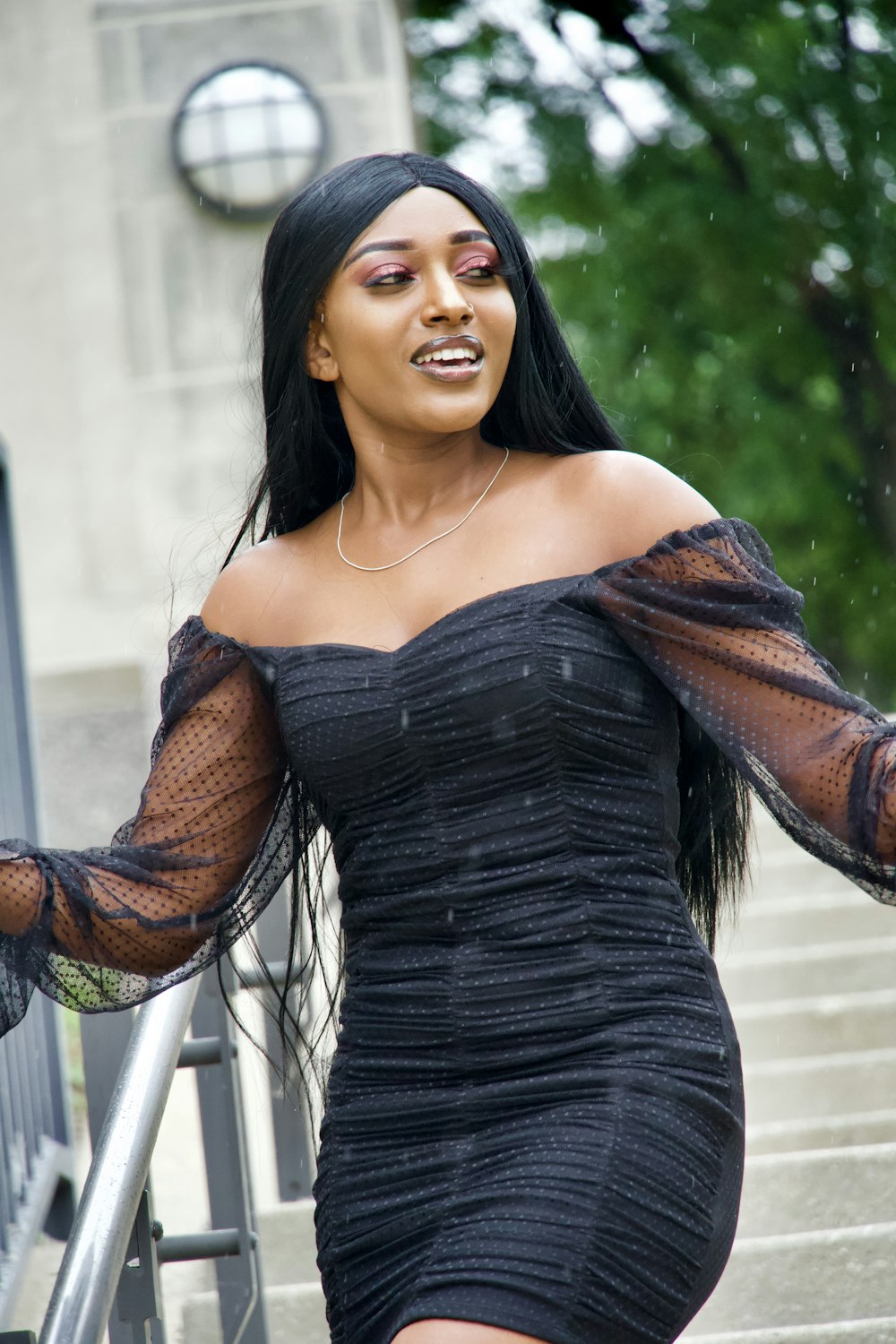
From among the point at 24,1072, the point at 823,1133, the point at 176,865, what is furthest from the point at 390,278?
the point at 823,1133

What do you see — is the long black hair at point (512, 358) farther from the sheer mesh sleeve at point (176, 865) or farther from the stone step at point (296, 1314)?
the stone step at point (296, 1314)

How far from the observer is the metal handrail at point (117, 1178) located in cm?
196

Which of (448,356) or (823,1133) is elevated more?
(448,356)

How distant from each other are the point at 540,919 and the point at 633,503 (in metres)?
0.53

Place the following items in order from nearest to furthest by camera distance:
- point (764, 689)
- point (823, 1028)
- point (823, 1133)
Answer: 1. point (764, 689)
2. point (823, 1133)
3. point (823, 1028)

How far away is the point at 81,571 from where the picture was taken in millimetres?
6574

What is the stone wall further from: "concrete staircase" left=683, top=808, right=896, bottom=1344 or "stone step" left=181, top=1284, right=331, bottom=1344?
"stone step" left=181, top=1284, right=331, bottom=1344

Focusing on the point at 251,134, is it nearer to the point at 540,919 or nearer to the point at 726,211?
the point at 726,211

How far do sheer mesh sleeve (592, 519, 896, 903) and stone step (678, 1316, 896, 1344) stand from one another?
161 centimetres

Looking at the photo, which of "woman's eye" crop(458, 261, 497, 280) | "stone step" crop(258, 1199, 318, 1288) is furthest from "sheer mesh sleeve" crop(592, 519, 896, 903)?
"stone step" crop(258, 1199, 318, 1288)

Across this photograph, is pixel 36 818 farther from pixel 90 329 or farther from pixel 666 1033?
pixel 90 329

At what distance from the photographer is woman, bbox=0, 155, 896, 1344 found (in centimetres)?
201

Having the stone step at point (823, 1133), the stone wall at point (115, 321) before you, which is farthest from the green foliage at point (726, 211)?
the stone step at point (823, 1133)

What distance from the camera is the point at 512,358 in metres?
2.48
